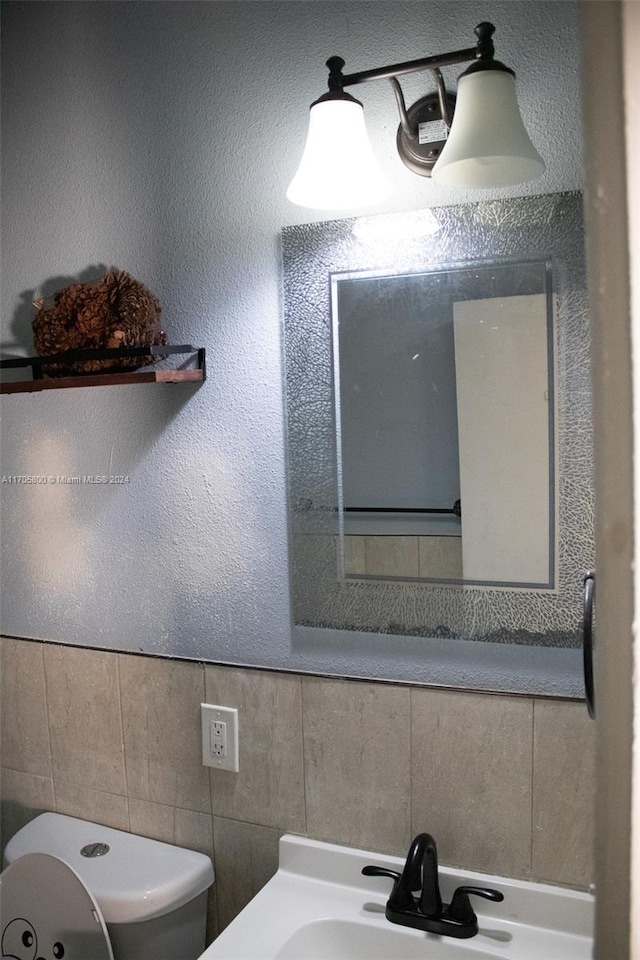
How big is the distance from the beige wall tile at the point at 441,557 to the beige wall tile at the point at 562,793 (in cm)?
22

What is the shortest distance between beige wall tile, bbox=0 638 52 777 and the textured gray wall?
0.16 ft

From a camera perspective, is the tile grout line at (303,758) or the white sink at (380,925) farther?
the tile grout line at (303,758)

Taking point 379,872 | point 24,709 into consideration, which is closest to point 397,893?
point 379,872

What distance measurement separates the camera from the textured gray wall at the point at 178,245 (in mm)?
1124

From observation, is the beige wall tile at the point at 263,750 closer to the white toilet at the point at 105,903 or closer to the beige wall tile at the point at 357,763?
the beige wall tile at the point at 357,763

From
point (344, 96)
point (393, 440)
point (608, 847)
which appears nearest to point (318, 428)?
point (393, 440)

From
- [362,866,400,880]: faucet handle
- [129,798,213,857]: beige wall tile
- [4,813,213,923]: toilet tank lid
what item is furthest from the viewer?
[129,798,213,857]: beige wall tile

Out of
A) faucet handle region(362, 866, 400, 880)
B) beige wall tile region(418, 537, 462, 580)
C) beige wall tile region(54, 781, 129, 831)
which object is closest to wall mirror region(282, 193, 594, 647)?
beige wall tile region(418, 537, 462, 580)

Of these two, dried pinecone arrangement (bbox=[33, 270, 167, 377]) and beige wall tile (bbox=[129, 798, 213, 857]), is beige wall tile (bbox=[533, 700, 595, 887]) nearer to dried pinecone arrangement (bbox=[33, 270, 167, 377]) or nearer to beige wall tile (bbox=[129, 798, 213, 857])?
beige wall tile (bbox=[129, 798, 213, 857])

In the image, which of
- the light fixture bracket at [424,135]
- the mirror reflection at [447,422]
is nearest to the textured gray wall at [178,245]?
the light fixture bracket at [424,135]

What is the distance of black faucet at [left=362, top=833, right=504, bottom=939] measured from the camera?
102 centimetres

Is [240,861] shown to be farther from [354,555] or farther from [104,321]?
[104,321]

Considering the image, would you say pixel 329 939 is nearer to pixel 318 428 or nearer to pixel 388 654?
pixel 388 654

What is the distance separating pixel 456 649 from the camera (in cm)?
110
